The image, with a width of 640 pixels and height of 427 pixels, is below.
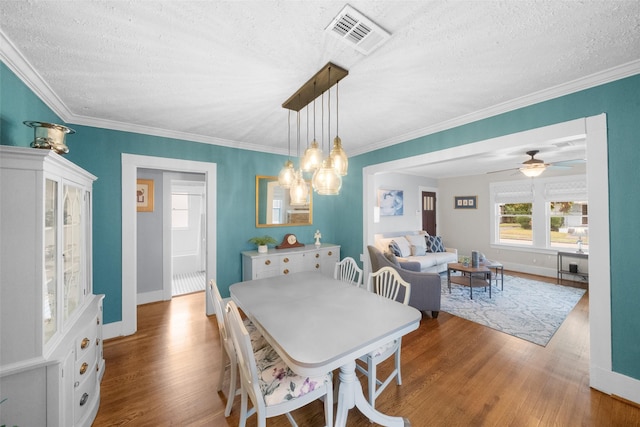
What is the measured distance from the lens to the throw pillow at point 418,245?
5.48 meters

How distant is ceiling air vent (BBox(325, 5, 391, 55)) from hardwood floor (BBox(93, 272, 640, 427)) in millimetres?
2515

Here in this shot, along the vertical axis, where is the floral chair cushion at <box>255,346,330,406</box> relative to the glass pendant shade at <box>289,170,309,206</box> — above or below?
below

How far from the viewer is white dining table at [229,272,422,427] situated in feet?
4.26

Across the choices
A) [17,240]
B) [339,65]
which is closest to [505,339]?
[339,65]

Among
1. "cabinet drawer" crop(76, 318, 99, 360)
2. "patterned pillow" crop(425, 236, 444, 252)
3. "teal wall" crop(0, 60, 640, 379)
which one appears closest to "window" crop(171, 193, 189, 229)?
"teal wall" crop(0, 60, 640, 379)

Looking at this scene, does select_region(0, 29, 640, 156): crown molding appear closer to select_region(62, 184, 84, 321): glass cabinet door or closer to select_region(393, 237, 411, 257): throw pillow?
select_region(62, 184, 84, 321): glass cabinet door

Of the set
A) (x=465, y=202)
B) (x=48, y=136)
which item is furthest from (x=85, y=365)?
(x=465, y=202)

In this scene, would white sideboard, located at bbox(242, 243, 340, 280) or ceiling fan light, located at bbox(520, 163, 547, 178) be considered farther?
ceiling fan light, located at bbox(520, 163, 547, 178)

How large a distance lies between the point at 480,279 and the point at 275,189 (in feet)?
13.1

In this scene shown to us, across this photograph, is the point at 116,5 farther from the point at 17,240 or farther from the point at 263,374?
the point at 263,374

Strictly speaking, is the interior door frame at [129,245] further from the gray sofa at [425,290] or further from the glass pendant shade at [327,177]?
the gray sofa at [425,290]

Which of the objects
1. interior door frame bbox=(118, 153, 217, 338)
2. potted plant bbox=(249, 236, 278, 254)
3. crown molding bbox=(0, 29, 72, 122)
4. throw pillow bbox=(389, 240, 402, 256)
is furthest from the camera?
throw pillow bbox=(389, 240, 402, 256)

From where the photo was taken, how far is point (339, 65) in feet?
5.72

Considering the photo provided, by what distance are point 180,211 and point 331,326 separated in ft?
19.1
